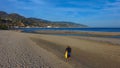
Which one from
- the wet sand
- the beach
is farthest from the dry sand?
the wet sand

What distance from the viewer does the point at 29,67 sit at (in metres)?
9.84

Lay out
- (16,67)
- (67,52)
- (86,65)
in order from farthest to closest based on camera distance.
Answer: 1. (67,52)
2. (86,65)
3. (16,67)

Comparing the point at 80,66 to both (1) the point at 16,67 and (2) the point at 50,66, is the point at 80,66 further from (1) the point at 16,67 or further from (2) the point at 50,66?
(1) the point at 16,67

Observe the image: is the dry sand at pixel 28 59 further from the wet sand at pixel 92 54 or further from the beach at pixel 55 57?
the wet sand at pixel 92 54

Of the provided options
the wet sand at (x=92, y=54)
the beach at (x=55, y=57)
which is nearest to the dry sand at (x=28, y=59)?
the beach at (x=55, y=57)

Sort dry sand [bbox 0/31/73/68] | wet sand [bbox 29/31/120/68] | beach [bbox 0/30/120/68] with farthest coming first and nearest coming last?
wet sand [bbox 29/31/120/68], beach [bbox 0/30/120/68], dry sand [bbox 0/31/73/68]

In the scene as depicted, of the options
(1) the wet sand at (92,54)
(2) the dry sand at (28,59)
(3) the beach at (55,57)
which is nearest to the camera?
(2) the dry sand at (28,59)

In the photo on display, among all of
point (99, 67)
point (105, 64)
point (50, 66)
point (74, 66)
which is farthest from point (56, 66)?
point (105, 64)

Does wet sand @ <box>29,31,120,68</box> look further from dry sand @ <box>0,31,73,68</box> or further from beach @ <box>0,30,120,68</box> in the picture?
dry sand @ <box>0,31,73,68</box>

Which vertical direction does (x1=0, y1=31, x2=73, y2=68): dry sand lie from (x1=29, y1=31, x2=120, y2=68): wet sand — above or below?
above

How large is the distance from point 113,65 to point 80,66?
7.52ft

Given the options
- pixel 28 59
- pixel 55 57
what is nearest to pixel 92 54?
pixel 55 57

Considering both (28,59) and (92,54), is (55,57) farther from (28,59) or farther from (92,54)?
(92,54)

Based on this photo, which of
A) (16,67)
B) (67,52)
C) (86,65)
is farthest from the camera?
(67,52)
